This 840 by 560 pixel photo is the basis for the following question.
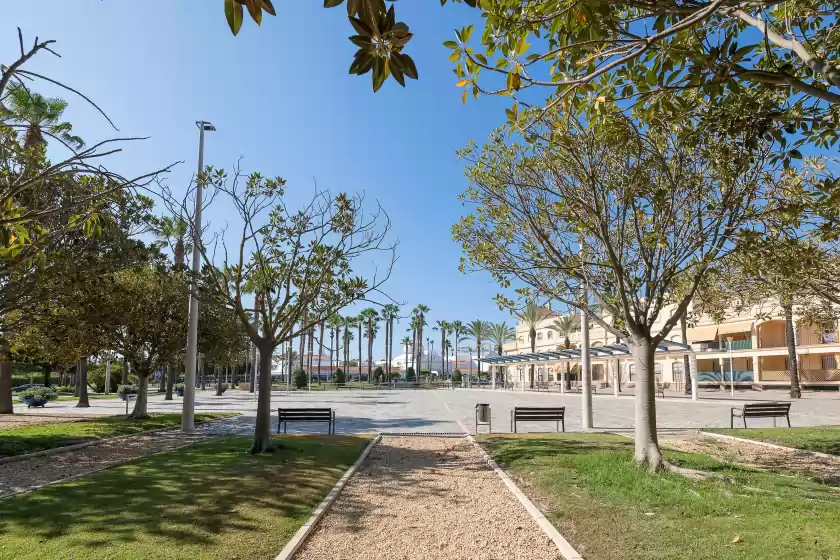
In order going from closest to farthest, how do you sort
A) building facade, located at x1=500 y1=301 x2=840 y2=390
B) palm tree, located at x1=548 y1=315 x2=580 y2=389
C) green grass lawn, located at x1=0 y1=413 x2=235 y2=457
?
green grass lawn, located at x1=0 y1=413 x2=235 y2=457 → building facade, located at x1=500 y1=301 x2=840 y2=390 → palm tree, located at x1=548 y1=315 x2=580 y2=389

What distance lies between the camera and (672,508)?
6.82 meters

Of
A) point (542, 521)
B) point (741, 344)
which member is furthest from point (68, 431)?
point (741, 344)

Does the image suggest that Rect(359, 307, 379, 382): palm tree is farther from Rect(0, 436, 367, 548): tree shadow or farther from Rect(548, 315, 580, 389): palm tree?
Rect(0, 436, 367, 548): tree shadow

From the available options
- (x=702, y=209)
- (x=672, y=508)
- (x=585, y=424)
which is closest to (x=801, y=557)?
(x=672, y=508)

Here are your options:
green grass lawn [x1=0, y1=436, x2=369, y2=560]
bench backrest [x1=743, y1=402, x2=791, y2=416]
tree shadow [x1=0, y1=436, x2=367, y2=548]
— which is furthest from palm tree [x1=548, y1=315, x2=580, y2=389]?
green grass lawn [x1=0, y1=436, x2=369, y2=560]

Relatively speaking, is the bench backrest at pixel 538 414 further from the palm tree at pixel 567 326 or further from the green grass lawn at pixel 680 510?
the palm tree at pixel 567 326

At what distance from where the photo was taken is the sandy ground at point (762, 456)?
968 cm

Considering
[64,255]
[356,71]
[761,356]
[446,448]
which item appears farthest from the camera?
[761,356]

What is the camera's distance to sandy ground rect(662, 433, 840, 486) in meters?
9.68

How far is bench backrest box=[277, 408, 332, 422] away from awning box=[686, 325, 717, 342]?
1975 inches

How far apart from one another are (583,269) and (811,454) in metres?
6.38

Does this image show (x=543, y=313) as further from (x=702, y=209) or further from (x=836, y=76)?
(x=836, y=76)

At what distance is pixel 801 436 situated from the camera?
46.0ft

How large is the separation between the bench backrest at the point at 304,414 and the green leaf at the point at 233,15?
14.3 m
